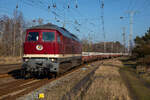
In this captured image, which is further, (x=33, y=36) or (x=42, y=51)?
(x=33, y=36)

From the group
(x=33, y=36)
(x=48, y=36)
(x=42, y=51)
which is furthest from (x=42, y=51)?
(x=33, y=36)

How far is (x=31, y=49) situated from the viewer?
40.1 ft

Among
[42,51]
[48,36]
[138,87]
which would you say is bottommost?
[138,87]

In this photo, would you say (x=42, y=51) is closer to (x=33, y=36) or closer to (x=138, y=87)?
(x=33, y=36)

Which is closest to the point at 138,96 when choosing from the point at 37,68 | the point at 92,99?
the point at 92,99

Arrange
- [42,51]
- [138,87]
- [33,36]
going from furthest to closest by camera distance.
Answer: [33,36], [42,51], [138,87]

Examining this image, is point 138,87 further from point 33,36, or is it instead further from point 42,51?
point 33,36

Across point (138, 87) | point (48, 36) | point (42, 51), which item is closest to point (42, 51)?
point (42, 51)

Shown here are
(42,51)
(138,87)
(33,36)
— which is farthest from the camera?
(33,36)

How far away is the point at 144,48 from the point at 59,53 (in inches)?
668

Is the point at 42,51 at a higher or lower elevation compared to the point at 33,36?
lower

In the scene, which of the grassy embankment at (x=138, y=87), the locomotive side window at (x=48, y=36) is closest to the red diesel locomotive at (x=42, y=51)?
the locomotive side window at (x=48, y=36)

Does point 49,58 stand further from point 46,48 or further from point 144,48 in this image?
point 144,48

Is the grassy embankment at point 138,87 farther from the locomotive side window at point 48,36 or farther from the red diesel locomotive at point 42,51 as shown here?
the locomotive side window at point 48,36
